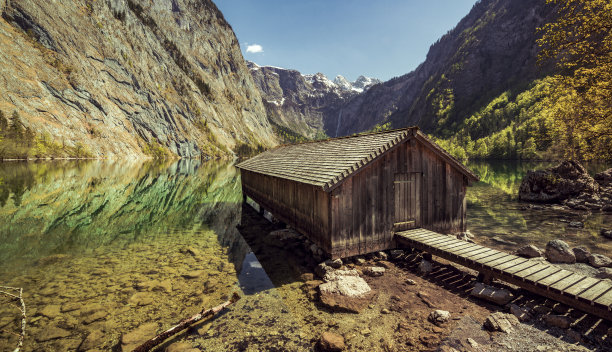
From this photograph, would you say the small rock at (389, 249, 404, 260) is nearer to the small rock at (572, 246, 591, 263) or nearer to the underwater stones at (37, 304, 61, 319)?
the small rock at (572, 246, 591, 263)

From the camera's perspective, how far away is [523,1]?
6462 inches

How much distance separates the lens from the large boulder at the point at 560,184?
2292 cm

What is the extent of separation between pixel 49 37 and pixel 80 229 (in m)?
83.7

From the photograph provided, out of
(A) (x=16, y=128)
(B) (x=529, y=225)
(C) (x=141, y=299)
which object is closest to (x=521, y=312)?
→ (C) (x=141, y=299)

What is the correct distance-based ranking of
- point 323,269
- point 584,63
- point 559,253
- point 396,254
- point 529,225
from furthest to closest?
point 529,225, point 584,63, point 396,254, point 559,253, point 323,269

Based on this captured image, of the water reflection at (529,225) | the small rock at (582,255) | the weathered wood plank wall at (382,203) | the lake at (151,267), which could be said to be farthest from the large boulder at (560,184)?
the weathered wood plank wall at (382,203)

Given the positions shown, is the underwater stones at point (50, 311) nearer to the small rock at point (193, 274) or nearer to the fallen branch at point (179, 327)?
the small rock at point (193, 274)

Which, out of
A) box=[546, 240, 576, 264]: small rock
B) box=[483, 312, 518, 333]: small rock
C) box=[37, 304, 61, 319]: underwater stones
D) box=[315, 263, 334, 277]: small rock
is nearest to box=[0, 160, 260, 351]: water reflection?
box=[37, 304, 61, 319]: underwater stones

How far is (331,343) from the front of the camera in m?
6.03

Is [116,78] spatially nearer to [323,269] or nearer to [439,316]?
[323,269]

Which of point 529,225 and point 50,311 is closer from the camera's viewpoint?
point 50,311

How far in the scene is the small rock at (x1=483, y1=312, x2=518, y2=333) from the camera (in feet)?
20.8

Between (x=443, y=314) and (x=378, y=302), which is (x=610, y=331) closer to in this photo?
(x=443, y=314)

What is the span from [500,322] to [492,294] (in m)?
1.33
